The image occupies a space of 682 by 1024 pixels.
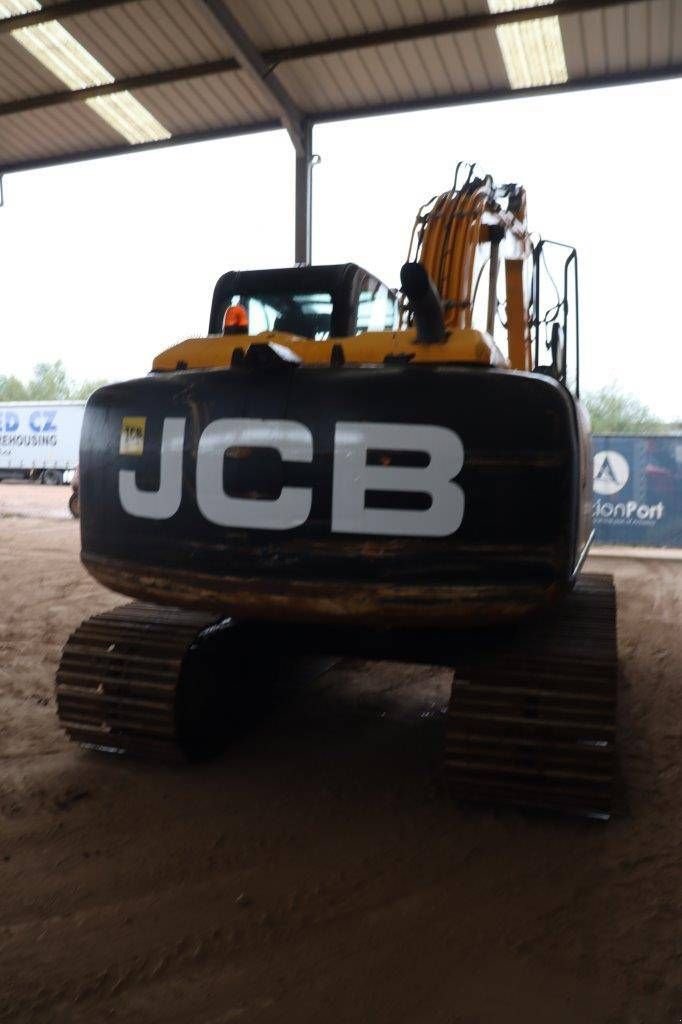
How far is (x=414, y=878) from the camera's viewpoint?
2.91 m

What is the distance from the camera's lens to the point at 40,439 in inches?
1106

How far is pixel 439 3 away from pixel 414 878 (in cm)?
817

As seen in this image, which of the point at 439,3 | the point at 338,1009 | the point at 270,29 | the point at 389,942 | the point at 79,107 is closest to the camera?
the point at 338,1009

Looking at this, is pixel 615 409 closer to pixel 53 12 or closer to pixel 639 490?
pixel 639 490

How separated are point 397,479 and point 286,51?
25.2ft

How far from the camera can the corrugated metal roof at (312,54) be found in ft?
27.0

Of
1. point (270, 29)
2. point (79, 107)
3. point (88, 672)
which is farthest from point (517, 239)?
point (79, 107)

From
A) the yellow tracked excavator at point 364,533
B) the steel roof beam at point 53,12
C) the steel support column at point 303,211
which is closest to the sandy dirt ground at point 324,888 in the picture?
the yellow tracked excavator at point 364,533

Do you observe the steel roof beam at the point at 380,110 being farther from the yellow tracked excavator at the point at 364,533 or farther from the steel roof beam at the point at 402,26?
the yellow tracked excavator at the point at 364,533

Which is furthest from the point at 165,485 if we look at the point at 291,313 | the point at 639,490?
the point at 639,490

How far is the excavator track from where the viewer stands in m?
3.32

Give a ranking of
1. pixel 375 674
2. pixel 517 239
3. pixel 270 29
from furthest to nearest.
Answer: pixel 270 29 < pixel 375 674 < pixel 517 239

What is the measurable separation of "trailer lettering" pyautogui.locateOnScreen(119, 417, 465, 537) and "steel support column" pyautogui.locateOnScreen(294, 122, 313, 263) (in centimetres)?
729

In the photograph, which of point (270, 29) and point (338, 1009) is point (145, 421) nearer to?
point (338, 1009)
